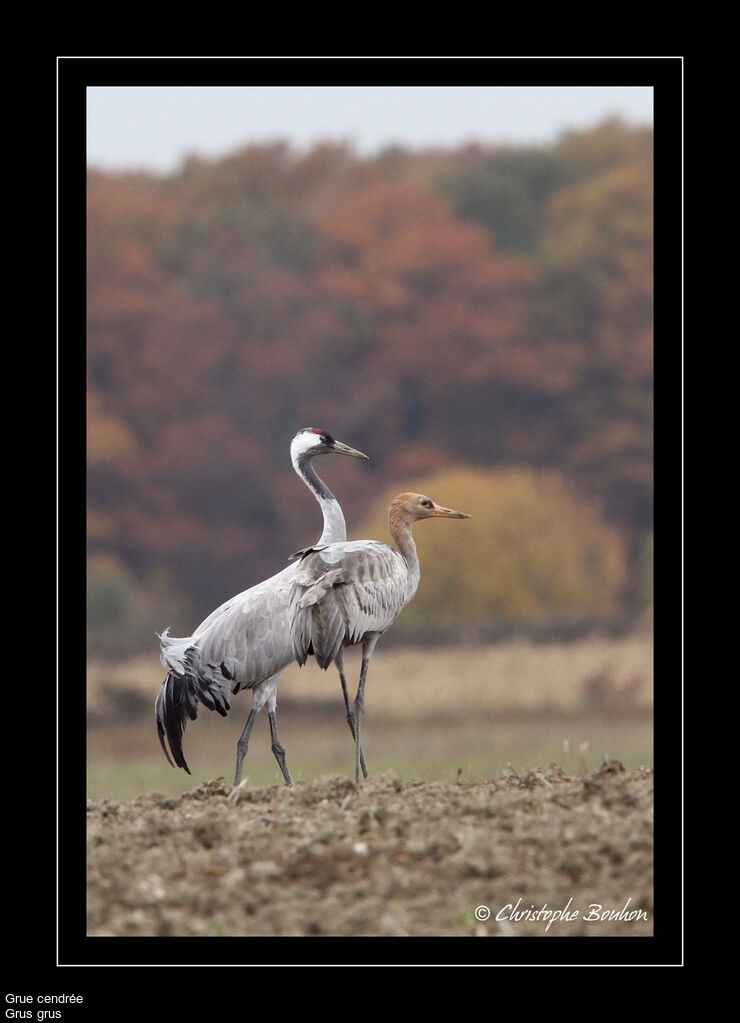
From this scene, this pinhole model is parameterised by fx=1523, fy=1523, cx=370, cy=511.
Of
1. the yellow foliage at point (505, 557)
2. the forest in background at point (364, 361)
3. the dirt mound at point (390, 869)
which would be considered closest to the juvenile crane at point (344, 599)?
the dirt mound at point (390, 869)

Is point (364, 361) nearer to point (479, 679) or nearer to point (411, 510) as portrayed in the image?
point (479, 679)

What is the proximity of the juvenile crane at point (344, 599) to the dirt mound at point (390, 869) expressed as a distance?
5.82 feet

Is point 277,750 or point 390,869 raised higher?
point 277,750

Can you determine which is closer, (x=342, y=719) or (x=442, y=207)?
(x=342, y=719)

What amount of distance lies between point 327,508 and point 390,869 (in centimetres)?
389

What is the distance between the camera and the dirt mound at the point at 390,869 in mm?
5875

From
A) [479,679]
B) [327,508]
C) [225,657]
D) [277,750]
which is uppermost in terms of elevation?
[327,508]

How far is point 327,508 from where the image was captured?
9812 millimetres

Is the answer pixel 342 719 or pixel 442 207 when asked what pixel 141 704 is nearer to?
pixel 342 719

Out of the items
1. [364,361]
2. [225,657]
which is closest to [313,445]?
[225,657]
